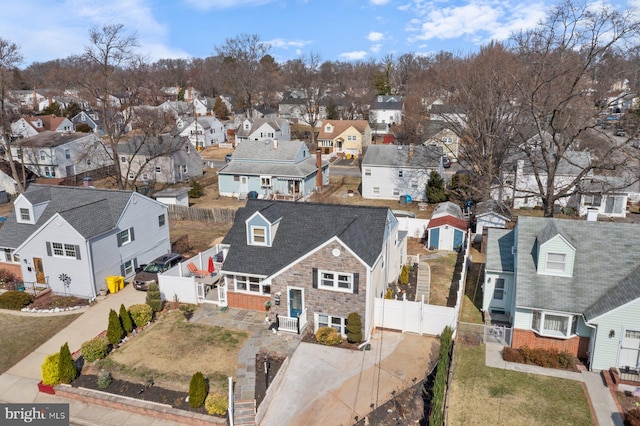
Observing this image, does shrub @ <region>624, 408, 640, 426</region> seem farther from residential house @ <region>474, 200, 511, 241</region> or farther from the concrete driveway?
residential house @ <region>474, 200, 511, 241</region>

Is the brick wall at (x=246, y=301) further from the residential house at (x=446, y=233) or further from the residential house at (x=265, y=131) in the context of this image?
the residential house at (x=265, y=131)

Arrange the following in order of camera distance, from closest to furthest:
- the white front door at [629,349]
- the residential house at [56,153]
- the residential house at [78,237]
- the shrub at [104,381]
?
the white front door at [629,349]
the shrub at [104,381]
the residential house at [78,237]
the residential house at [56,153]

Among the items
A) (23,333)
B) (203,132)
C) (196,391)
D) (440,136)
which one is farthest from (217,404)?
(203,132)

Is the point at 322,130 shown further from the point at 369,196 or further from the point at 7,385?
the point at 7,385

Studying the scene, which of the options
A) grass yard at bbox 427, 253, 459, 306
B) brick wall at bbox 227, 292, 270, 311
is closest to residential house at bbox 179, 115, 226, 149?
grass yard at bbox 427, 253, 459, 306

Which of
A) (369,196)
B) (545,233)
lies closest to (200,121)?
(369,196)

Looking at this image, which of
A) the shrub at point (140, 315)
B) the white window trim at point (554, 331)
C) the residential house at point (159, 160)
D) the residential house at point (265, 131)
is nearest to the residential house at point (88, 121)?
the residential house at point (265, 131)
